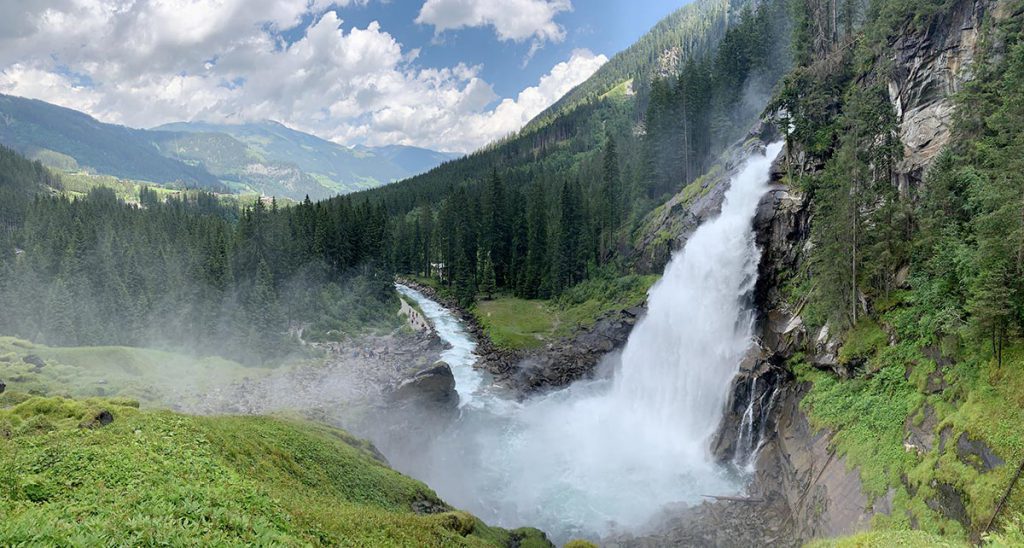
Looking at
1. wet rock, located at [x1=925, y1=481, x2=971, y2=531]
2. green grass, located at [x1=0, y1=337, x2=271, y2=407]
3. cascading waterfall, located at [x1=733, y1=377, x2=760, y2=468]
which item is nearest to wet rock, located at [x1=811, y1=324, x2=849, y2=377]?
A: cascading waterfall, located at [x1=733, y1=377, x2=760, y2=468]

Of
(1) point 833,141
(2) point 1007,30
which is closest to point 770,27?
(1) point 833,141

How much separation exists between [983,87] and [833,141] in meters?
12.8

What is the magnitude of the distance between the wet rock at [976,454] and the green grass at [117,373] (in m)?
46.1

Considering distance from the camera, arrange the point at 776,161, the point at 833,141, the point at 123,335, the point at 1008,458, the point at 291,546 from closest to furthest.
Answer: the point at 291,546 → the point at 1008,458 → the point at 833,141 → the point at 776,161 → the point at 123,335

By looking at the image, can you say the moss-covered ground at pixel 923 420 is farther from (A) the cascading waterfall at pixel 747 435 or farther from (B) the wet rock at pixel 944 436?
(A) the cascading waterfall at pixel 747 435

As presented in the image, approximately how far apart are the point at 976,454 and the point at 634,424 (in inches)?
904

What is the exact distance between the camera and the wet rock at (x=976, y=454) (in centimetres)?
1777

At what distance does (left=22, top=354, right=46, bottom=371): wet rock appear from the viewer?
37772 mm

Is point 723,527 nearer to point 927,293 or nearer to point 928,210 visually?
point 927,293

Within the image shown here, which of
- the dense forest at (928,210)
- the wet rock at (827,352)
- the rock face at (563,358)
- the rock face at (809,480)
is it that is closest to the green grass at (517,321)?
the rock face at (563,358)

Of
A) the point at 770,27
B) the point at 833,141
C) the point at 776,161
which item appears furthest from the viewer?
the point at 770,27

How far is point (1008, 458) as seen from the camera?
17281 millimetres

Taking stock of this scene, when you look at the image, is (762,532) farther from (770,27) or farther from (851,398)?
(770,27)

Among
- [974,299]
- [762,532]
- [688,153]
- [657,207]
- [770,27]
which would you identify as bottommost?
[762,532]
